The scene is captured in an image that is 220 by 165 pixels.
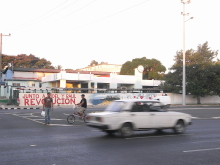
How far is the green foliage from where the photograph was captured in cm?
7181

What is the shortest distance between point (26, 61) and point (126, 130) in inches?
2598

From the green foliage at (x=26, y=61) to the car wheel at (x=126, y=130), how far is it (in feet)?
209

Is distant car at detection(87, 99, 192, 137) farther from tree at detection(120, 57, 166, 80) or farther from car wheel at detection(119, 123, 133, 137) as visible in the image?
tree at detection(120, 57, 166, 80)

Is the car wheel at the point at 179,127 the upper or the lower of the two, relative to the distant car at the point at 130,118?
lower

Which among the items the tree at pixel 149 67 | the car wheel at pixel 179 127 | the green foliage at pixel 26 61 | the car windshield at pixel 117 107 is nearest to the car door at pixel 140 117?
the car windshield at pixel 117 107

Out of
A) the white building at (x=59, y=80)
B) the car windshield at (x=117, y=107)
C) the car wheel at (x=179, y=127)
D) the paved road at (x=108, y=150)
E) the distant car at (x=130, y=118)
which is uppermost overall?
the white building at (x=59, y=80)

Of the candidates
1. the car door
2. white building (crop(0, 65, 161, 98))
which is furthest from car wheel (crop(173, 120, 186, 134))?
white building (crop(0, 65, 161, 98))

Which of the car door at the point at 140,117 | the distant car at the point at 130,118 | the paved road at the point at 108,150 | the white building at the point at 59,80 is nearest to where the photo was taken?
the paved road at the point at 108,150

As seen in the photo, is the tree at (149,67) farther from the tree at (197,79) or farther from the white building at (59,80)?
the tree at (197,79)

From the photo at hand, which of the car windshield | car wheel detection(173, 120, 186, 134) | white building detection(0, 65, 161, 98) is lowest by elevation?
car wheel detection(173, 120, 186, 134)

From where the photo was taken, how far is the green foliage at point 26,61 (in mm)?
71812

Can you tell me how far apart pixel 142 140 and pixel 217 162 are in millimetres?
4129

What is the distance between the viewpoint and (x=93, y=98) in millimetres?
46844

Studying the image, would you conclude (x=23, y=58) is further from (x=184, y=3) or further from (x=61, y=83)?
(x=184, y=3)
